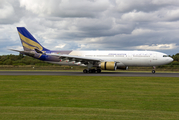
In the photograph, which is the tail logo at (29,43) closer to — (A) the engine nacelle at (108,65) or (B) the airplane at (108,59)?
(B) the airplane at (108,59)

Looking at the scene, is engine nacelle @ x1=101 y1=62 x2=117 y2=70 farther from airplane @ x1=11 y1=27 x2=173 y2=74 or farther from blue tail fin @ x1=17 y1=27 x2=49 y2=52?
blue tail fin @ x1=17 y1=27 x2=49 y2=52

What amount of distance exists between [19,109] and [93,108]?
3.26 m

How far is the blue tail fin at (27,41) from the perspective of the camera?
43.0 meters

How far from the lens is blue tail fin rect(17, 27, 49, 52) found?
4303 cm

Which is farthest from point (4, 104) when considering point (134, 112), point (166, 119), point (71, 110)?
point (166, 119)

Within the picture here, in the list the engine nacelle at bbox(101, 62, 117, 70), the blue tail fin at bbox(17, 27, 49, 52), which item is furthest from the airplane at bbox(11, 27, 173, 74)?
the blue tail fin at bbox(17, 27, 49, 52)

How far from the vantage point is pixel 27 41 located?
43.1 metres

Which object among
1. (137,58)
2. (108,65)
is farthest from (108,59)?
(137,58)

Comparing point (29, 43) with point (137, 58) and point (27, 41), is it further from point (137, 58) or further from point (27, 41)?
point (137, 58)

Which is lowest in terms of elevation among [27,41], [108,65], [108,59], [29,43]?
[108,65]

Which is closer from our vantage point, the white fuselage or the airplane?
the airplane

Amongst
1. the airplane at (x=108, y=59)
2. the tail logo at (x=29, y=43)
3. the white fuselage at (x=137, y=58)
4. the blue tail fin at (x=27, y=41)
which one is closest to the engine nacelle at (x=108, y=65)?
the airplane at (x=108, y=59)

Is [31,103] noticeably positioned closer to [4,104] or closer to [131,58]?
[4,104]

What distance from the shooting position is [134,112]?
336 inches
